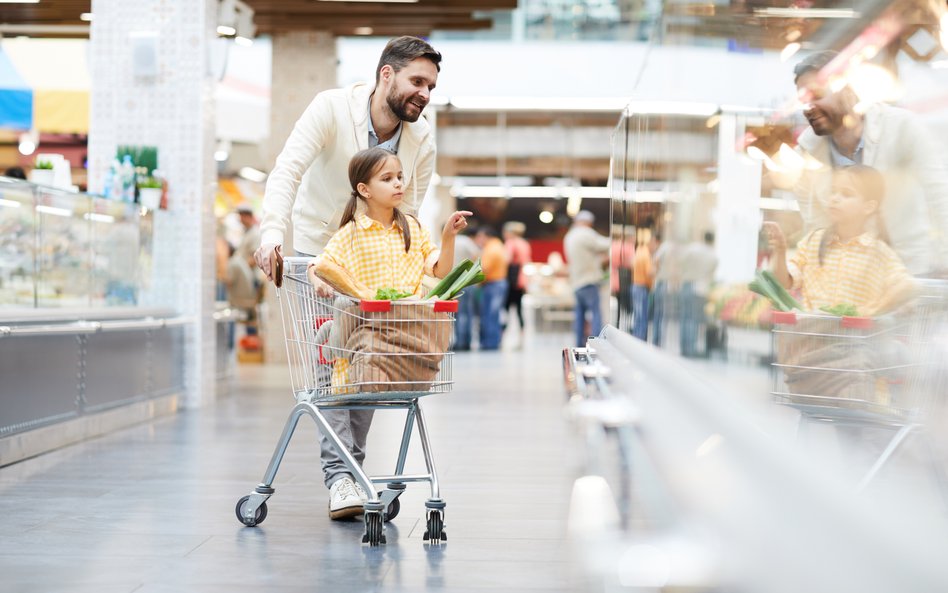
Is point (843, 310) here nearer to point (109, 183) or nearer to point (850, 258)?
point (850, 258)

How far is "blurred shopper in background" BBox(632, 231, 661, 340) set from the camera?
444 cm

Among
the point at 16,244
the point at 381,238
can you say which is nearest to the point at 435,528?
the point at 381,238

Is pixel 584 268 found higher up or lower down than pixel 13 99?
lower down

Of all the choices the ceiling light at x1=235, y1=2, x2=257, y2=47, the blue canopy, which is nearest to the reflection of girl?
the blue canopy

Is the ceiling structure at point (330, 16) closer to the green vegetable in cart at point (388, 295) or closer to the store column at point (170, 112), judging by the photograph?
the store column at point (170, 112)

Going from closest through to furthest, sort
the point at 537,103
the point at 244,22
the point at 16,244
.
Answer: the point at 16,244 → the point at 244,22 → the point at 537,103

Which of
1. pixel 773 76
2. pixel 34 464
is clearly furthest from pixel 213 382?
pixel 773 76

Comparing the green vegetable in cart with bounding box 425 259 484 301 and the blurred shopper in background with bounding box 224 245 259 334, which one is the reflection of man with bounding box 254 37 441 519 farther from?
the blurred shopper in background with bounding box 224 245 259 334

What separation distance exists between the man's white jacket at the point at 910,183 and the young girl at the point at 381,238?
233 cm

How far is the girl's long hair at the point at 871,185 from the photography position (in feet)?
4.58

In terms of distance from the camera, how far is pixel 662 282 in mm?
4004

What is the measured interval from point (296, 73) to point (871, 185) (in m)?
11.6

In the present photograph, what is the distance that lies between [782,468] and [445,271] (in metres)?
3.07

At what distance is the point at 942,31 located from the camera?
103 centimetres
